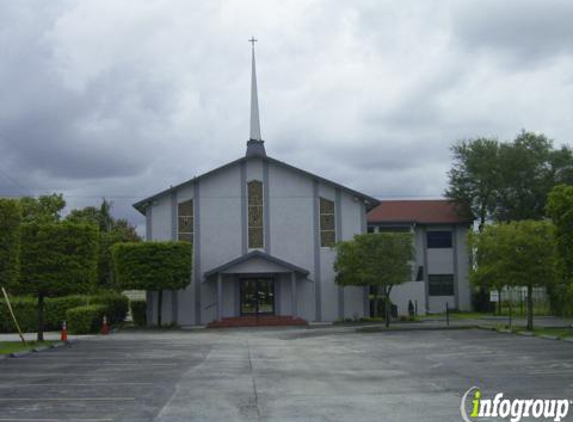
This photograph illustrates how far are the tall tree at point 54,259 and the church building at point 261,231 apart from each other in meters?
11.6

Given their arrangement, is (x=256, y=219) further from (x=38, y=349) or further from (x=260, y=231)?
(x=38, y=349)

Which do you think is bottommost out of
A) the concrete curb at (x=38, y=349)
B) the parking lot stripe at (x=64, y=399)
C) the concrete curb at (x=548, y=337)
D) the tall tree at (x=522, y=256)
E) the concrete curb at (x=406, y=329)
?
the concrete curb at (x=406, y=329)

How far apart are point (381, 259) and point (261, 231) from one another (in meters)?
8.15

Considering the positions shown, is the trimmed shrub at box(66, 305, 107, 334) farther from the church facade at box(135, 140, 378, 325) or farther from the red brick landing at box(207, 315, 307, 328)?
the red brick landing at box(207, 315, 307, 328)

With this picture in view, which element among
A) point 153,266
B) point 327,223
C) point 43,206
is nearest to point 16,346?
point 153,266

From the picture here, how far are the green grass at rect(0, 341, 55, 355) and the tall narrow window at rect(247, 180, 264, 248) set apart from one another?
51.4 feet

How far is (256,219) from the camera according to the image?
41844mm

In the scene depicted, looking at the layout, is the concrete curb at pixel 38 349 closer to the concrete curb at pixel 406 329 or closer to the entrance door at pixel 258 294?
the concrete curb at pixel 406 329

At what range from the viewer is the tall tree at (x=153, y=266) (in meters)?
37.7

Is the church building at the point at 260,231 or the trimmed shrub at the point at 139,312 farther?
the trimmed shrub at the point at 139,312

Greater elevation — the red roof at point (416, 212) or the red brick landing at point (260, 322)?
the red roof at point (416, 212)

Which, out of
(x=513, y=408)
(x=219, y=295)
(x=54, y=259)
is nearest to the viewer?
(x=513, y=408)

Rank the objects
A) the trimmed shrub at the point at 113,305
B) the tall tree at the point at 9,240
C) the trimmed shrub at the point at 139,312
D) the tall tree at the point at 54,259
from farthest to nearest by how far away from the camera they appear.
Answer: the trimmed shrub at the point at 139,312 → the trimmed shrub at the point at 113,305 → the tall tree at the point at 54,259 → the tall tree at the point at 9,240

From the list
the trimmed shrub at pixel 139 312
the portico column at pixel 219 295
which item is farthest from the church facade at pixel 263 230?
the trimmed shrub at pixel 139 312
